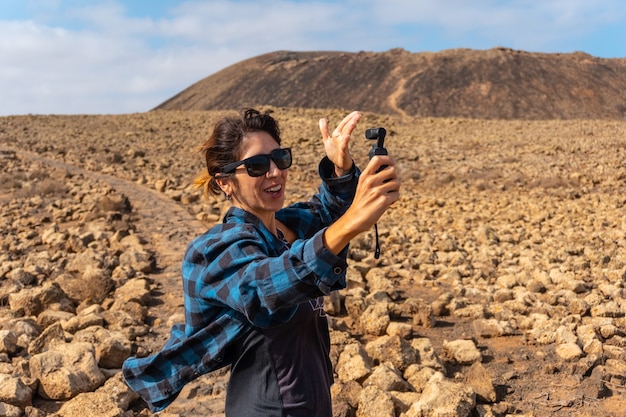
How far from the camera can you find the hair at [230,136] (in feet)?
5.59

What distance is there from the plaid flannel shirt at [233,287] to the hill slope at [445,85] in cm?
3232

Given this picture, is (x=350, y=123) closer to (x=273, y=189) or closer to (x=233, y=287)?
(x=273, y=189)

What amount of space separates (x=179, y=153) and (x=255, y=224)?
16295 mm

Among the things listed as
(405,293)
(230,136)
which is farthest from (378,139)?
(405,293)

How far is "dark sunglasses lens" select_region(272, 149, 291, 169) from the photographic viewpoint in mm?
1684

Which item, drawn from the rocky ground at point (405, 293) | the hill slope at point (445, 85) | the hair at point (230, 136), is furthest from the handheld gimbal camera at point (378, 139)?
the hill slope at point (445, 85)

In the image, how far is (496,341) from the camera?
4148 millimetres

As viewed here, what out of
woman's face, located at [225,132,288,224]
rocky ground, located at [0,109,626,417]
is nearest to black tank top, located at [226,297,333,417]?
woman's face, located at [225,132,288,224]

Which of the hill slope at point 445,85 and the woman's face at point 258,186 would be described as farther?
the hill slope at point 445,85

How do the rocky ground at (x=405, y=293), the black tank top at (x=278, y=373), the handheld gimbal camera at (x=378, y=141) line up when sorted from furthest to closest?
1. the rocky ground at (x=405, y=293)
2. the black tank top at (x=278, y=373)
3. the handheld gimbal camera at (x=378, y=141)

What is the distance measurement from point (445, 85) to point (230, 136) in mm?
36450

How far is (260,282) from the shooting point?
4.17 feet

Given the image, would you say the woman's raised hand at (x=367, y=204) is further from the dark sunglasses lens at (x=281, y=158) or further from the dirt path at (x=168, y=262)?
the dirt path at (x=168, y=262)

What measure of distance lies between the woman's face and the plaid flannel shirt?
0.05 meters
